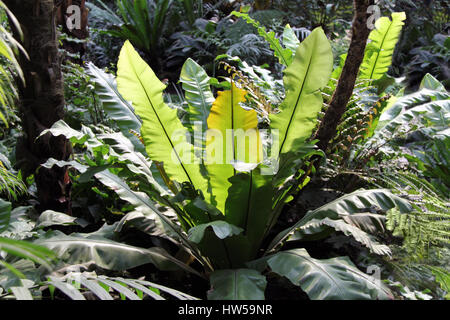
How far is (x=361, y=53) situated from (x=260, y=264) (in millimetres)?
1208

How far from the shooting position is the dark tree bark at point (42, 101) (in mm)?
1792

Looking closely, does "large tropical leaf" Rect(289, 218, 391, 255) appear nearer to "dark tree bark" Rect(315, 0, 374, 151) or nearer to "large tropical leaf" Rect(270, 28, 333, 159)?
"large tropical leaf" Rect(270, 28, 333, 159)

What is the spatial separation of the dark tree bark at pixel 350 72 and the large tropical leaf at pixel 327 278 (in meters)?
0.84

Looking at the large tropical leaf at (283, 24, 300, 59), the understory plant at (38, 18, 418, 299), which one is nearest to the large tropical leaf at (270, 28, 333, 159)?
the understory plant at (38, 18, 418, 299)

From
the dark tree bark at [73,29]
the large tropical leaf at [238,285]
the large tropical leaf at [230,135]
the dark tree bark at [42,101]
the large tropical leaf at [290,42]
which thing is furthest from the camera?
the dark tree bark at [73,29]

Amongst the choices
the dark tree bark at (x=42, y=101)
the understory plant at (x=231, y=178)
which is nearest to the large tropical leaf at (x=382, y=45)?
the understory plant at (x=231, y=178)

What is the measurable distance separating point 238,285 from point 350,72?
1.26 m

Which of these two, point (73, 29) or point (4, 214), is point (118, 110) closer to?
point (4, 214)

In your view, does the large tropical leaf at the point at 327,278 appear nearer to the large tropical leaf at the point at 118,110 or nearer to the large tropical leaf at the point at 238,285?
the large tropical leaf at the point at 238,285

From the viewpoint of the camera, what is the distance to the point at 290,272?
1393 millimetres

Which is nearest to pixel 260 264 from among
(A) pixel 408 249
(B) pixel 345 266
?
(B) pixel 345 266

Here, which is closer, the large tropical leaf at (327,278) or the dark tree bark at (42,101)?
the large tropical leaf at (327,278)

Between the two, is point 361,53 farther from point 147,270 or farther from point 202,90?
point 147,270

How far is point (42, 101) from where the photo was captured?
1.91 m
